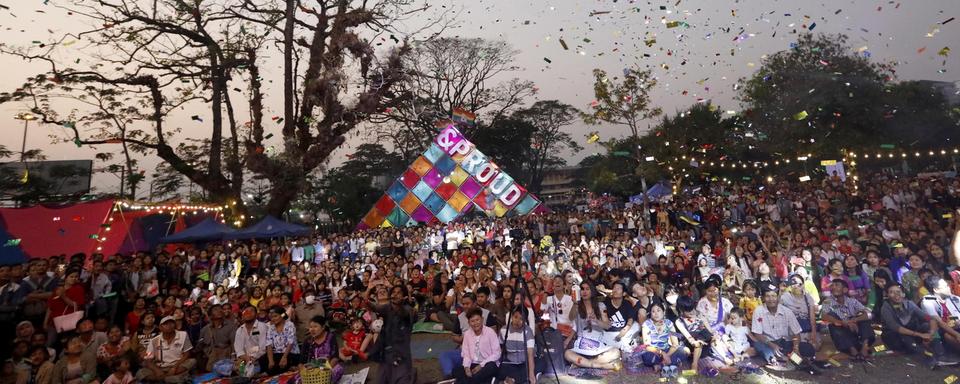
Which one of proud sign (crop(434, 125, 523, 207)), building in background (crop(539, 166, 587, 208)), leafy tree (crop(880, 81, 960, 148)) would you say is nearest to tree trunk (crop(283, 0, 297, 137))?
proud sign (crop(434, 125, 523, 207))

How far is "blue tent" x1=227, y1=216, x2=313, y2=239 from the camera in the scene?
14.0 m

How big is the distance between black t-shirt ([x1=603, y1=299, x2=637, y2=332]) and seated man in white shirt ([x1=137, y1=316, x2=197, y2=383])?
543cm

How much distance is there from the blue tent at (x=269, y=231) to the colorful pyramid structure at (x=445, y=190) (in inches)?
180

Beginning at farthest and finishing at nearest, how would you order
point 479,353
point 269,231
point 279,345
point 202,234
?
1. point 269,231
2. point 202,234
3. point 279,345
4. point 479,353

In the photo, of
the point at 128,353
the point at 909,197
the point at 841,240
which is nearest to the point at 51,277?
the point at 128,353

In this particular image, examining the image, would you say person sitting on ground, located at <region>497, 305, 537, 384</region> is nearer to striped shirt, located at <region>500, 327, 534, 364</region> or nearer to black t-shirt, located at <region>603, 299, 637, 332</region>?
striped shirt, located at <region>500, 327, 534, 364</region>

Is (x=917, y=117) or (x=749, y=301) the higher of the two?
(x=917, y=117)

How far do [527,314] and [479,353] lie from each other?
0.80 m

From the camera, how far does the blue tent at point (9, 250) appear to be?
10922 mm

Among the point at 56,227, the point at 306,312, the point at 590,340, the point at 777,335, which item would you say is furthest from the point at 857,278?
the point at 56,227

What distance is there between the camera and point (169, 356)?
6.11 meters

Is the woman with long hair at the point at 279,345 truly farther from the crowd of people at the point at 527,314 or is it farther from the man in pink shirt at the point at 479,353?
the man in pink shirt at the point at 479,353

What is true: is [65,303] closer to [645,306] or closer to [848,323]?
[645,306]

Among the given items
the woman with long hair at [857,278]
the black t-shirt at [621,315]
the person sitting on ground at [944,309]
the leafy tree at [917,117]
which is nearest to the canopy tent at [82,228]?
the black t-shirt at [621,315]
